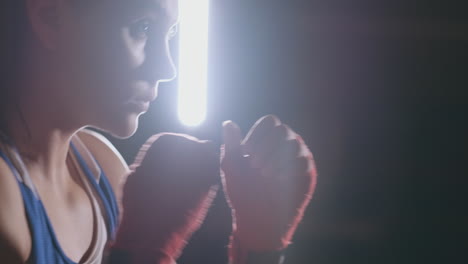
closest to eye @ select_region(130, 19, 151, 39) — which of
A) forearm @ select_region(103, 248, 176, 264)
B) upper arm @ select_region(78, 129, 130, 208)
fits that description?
upper arm @ select_region(78, 129, 130, 208)

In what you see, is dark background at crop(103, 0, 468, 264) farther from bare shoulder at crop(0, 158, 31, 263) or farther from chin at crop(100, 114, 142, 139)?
bare shoulder at crop(0, 158, 31, 263)

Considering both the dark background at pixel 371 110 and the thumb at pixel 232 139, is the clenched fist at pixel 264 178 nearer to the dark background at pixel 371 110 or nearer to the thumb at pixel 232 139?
the thumb at pixel 232 139

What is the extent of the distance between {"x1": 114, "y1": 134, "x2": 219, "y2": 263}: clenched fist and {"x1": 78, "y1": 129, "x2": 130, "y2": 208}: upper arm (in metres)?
0.17

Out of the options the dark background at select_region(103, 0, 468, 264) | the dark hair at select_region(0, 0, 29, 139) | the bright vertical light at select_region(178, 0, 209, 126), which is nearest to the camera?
the dark hair at select_region(0, 0, 29, 139)

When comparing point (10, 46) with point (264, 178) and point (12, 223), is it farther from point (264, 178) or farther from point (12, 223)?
point (264, 178)

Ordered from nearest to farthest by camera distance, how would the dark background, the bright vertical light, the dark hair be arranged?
1. the dark hair
2. the bright vertical light
3. the dark background

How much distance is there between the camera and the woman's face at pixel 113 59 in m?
0.84

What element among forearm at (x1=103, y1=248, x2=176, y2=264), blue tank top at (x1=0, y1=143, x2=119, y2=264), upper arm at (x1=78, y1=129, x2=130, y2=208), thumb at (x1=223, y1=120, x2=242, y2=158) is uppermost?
thumb at (x1=223, y1=120, x2=242, y2=158)

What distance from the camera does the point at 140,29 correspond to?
0.88 meters

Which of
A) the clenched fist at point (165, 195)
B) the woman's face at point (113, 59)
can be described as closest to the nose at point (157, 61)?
the woman's face at point (113, 59)

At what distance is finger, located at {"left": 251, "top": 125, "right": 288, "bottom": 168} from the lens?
93cm

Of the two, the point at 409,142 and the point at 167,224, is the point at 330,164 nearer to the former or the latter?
the point at 409,142

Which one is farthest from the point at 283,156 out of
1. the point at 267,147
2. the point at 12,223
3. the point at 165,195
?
the point at 12,223

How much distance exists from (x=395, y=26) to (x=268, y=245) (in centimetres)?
72
